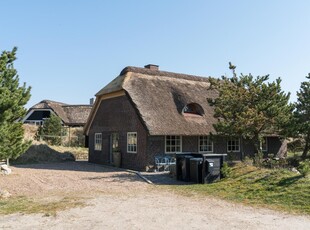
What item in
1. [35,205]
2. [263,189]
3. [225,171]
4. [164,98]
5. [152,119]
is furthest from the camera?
[164,98]

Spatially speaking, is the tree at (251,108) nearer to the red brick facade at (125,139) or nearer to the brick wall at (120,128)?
the red brick facade at (125,139)

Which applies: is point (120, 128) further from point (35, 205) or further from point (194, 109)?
point (35, 205)

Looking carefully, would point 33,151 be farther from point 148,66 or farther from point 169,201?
point 169,201

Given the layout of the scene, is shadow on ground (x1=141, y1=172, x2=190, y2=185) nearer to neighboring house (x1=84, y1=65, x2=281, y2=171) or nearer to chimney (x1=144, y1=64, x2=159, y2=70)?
neighboring house (x1=84, y1=65, x2=281, y2=171)

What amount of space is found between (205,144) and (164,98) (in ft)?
13.1

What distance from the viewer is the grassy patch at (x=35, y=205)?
9.46 m

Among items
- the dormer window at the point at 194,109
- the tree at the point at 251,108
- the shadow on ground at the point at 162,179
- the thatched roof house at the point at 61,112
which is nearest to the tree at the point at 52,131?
the thatched roof house at the point at 61,112

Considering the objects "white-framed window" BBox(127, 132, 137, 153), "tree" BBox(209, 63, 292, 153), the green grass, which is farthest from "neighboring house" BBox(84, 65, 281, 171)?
the green grass

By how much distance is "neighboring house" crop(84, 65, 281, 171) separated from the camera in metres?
19.5

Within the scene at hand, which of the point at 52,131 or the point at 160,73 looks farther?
the point at 52,131

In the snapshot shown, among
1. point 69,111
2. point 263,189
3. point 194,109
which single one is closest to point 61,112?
point 69,111

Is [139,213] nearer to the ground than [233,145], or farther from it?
nearer to the ground

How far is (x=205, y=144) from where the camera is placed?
21844mm

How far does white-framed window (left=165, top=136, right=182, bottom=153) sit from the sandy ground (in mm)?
5831
